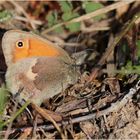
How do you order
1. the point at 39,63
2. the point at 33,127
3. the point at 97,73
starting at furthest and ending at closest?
1. the point at 97,73
2. the point at 39,63
3. the point at 33,127

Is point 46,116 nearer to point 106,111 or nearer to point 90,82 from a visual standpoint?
point 106,111

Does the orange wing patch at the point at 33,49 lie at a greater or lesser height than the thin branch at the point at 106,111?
greater

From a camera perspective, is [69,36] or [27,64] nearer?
[27,64]

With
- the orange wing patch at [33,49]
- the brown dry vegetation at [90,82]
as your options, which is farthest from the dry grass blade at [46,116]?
the orange wing patch at [33,49]

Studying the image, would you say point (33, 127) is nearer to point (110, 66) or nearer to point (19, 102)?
point (19, 102)

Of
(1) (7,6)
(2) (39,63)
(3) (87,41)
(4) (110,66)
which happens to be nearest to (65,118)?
(2) (39,63)

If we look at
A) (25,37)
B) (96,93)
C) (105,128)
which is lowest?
(105,128)

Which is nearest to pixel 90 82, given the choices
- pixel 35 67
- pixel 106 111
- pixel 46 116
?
pixel 35 67

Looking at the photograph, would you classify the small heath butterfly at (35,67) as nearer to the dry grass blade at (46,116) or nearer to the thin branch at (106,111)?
the dry grass blade at (46,116)
